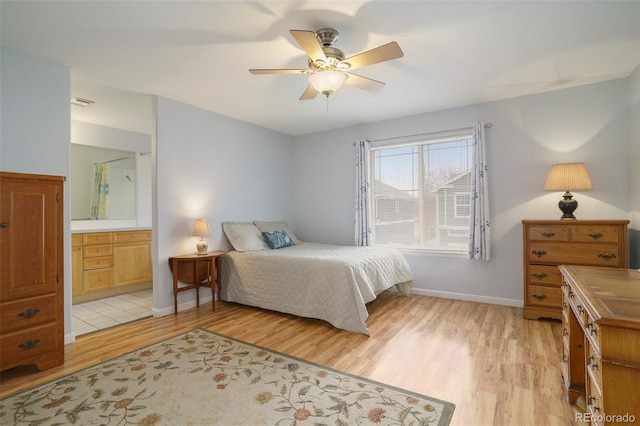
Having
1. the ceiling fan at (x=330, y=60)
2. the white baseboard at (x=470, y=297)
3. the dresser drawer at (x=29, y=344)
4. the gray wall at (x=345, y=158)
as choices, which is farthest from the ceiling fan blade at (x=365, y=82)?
the dresser drawer at (x=29, y=344)

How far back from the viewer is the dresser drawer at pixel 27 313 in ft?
6.77

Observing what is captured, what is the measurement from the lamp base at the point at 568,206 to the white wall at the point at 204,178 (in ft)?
12.5

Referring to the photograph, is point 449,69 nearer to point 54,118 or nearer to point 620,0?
point 620,0

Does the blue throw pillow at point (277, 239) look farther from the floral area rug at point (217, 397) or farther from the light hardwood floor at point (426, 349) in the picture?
the floral area rug at point (217, 397)

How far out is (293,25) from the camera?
217 cm

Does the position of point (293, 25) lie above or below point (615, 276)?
above

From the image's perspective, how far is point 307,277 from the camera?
324 centimetres

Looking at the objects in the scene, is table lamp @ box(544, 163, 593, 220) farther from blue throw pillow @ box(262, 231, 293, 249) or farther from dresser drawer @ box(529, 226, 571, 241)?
blue throw pillow @ box(262, 231, 293, 249)

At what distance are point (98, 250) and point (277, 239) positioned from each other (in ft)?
8.15

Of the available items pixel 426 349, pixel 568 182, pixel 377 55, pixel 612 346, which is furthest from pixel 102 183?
pixel 568 182

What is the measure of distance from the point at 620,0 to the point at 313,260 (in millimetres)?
3052

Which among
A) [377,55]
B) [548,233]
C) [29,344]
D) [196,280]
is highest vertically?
[377,55]

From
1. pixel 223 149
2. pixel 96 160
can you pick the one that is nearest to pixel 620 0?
pixel 223 149

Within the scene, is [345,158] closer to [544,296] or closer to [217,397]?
[544,296]
